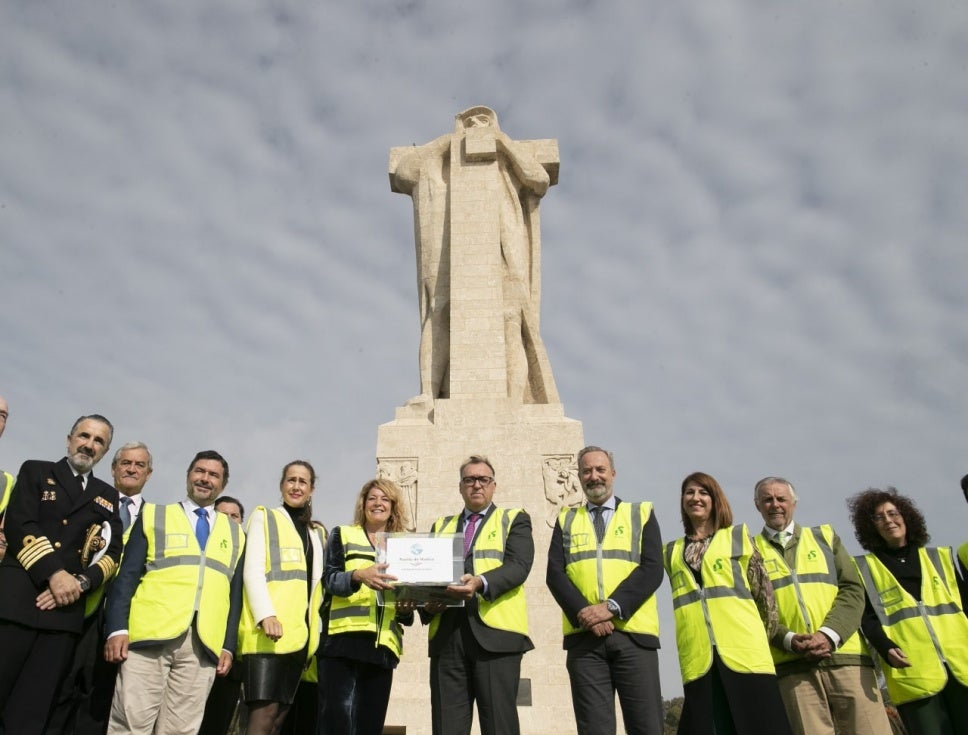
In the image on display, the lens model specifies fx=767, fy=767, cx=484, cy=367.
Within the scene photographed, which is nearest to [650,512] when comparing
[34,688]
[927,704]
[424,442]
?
[927,704]

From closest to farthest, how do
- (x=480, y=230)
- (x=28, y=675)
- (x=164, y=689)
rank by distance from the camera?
(x=28, y=675)
(x=164, y=689)
(x=480, y=230)

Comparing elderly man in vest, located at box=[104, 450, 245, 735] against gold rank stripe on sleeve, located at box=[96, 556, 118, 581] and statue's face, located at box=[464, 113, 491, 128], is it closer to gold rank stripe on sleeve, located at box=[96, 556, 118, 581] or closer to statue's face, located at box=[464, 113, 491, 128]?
gold rank stripe on sleeve, located at box=[96, 556, 118, 581]

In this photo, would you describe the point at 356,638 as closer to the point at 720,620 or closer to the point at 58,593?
the point at 58,593

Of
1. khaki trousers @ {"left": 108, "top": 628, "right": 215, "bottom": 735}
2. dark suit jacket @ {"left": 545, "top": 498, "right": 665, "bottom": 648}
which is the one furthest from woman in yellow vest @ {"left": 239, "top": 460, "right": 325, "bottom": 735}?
dark suit jacket @ {"left": 545, "top": 498, "right": 665, "bottom": 648}

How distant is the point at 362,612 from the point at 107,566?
4.63ft

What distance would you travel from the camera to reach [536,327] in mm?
9812

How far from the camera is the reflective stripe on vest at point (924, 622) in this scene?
4.24m

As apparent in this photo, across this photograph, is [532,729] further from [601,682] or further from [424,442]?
[601,682]

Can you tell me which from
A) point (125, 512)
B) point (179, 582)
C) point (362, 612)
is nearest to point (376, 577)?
point (362, 612)

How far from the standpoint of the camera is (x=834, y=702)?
161 inches

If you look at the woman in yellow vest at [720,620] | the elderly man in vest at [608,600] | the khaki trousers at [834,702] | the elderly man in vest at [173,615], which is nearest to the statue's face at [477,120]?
the elderly man in vest at [608,600]

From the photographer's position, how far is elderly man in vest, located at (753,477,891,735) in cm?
401

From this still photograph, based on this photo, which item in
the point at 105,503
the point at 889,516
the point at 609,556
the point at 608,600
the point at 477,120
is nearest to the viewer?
the point at 608,600

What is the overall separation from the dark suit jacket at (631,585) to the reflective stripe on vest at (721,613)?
0.18m
